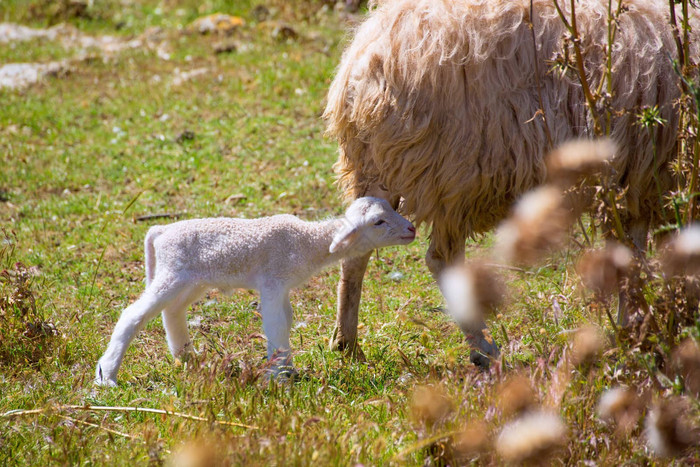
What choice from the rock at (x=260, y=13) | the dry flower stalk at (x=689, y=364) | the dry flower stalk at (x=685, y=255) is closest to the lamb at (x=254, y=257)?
the dry flower stalk at (x=685, y=255)

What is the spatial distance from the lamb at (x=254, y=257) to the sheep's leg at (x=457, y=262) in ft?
0.87

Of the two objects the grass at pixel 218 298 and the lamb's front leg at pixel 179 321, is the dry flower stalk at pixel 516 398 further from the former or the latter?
the lamb's front leg at pixel 179 321

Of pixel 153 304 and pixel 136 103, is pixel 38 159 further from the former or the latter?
pixel 153 304

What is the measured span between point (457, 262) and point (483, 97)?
0.82 m

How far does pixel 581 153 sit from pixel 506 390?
2.78ft

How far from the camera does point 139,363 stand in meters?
4.01

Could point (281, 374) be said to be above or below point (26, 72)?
above

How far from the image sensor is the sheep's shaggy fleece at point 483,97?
3564 mm

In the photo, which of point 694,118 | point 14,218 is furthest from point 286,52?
point 694,118

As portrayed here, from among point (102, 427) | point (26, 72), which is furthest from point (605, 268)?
point (26, 72)

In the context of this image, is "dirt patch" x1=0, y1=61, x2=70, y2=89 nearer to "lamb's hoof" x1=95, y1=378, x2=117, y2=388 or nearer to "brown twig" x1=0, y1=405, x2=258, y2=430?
"lamb's hoof" x1=95, y1=378, x2=117, y2=388

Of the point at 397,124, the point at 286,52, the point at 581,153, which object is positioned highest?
the point at 581,153

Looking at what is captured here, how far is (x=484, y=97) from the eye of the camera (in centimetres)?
356

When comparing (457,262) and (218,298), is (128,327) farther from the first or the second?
(457,262)
